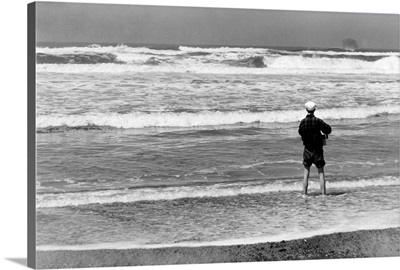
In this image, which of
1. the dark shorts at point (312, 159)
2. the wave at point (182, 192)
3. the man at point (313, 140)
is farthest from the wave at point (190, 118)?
the wave at point (182, 192)

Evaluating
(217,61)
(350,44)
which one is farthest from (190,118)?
(350,44)

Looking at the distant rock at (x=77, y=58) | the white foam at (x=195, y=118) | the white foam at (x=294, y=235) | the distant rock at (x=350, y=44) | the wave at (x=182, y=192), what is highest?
the distant rock at (x=350, y=44)

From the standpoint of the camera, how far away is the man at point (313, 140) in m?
10.7

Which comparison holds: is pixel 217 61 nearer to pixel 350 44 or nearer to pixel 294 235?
pixel 350 44

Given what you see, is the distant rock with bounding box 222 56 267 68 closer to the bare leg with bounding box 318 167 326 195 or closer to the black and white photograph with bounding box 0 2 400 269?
the black and white photograph with bounding box 0 2 400 269

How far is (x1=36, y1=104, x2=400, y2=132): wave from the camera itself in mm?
9906

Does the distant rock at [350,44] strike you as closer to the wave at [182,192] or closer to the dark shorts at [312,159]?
the dark shorts at [312,159]

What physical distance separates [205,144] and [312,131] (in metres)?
1.31

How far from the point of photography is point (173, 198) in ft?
33.3

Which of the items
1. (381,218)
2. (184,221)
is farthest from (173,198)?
(381,218)

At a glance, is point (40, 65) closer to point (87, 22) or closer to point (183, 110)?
point (87, 22)

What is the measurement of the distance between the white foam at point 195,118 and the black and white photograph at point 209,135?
2 cm

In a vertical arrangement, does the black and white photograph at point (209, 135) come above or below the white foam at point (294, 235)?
above

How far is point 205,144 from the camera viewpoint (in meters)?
10.4
